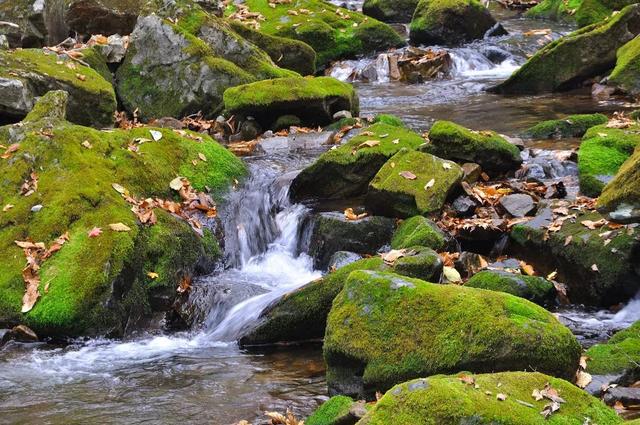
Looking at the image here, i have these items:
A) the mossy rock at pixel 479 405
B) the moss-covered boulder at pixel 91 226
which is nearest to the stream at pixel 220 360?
the moss-covered boulder at pixel 91 226

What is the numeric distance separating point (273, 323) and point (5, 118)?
5734 millimetres

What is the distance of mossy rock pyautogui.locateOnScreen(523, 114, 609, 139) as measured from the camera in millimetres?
11219

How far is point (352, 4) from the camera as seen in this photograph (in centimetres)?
2483

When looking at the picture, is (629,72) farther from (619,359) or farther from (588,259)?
(619,359)

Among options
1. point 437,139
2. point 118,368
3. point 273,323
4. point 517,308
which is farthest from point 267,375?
point 437,139

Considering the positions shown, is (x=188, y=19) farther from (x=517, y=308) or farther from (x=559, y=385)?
(x=559, y=385)

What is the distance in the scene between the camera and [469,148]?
362 inches

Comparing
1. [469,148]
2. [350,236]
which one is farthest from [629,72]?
[350,236]

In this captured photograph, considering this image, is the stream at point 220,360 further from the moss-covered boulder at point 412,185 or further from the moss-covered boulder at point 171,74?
the moss-covered boulder at point 171,74

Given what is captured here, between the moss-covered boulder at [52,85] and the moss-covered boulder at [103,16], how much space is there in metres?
2.29

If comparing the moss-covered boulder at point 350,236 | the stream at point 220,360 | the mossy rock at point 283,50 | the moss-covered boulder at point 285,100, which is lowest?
the stream at point 220,360

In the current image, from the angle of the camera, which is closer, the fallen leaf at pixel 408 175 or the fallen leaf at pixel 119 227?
the fallen leaf at pixel 119 227

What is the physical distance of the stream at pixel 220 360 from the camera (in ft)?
17.9

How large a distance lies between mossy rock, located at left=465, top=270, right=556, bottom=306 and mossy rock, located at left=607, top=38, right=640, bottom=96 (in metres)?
7.76
